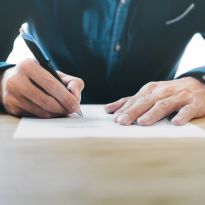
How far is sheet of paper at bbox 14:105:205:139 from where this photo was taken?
0.59m

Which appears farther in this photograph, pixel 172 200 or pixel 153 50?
pixel 153 50

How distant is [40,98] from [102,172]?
33cm

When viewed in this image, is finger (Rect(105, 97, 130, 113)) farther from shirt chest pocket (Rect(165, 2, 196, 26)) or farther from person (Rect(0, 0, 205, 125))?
shirt chest pocket (Rect(165, 2, 196, 26))

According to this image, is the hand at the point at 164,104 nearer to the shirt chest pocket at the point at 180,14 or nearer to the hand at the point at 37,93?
the hand at the point at 37,93

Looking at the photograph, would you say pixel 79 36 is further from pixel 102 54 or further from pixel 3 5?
pixel 3 5

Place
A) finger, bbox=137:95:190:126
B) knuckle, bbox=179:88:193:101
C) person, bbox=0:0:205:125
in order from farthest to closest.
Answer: person, bbox=0:0:205:125 < knuckle, bbox=179:88:193:101 < finger, bbox=137:95:190:126

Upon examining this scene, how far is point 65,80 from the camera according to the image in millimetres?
777

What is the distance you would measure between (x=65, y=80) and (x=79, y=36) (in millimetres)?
Result: 443

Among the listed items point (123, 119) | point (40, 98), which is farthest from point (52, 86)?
point (123, 119)

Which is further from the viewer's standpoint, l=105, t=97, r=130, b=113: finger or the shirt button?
the shirt button

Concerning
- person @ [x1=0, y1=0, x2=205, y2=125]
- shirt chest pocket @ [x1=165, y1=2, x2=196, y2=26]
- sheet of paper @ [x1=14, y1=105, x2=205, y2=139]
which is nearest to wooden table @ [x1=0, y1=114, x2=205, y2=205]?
sheet of paper @ [x1=14, y1=105, x2=205, y2=139]

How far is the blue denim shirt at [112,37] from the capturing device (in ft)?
3.83

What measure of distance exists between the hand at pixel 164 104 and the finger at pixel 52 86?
0.09 metres

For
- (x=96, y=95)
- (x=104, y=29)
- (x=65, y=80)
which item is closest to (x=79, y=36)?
(x=104, y=29)
